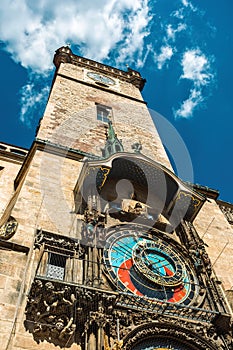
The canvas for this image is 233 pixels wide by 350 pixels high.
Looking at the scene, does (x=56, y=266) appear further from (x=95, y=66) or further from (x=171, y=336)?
(x=95, y=66)

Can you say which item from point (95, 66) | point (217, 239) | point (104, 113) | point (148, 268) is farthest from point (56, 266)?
point (95, 66)

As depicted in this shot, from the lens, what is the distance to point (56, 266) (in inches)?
313

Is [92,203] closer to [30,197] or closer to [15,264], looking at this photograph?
[30,197]

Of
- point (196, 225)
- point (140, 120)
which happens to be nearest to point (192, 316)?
point (196, 225)

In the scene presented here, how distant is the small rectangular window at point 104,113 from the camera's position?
1760 cm

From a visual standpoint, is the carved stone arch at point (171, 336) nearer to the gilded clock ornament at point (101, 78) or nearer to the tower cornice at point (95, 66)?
the gilded clock ornament at point (101, 78)

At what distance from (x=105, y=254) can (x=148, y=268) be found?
3.25ft

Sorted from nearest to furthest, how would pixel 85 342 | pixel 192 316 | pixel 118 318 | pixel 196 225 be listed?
pixel 85 342, pixel 118 318, pixel 192 316, pixel 196 225

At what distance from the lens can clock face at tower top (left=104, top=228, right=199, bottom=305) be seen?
8.38m

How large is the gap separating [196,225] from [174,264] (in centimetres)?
280

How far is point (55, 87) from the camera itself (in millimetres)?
18938

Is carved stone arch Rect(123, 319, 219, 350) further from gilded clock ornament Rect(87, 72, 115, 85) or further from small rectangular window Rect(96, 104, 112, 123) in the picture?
gilded clock ornament Rect(87, 72, 115, 85)

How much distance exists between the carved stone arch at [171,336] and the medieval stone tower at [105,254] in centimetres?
2

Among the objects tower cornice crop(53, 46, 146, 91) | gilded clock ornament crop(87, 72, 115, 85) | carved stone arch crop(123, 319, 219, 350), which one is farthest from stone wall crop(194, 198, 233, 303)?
tower cornice crop(53, 46, 146, 91)
